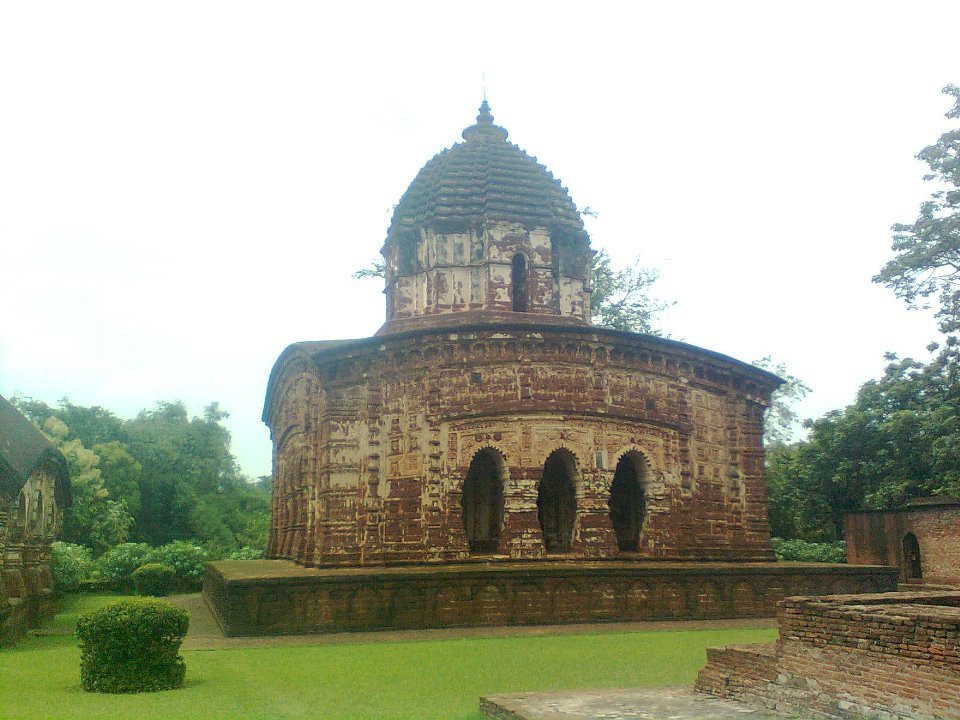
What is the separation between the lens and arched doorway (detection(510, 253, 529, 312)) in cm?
1903

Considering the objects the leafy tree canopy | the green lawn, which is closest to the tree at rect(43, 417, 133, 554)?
the leafy tree canopy

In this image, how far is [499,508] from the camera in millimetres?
17531

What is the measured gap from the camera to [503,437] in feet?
51.4

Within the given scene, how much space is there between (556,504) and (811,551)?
36.0 feet

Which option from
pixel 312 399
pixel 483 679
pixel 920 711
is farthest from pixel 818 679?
pixel 312 399

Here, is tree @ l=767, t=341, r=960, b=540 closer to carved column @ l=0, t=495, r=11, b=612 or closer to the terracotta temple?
the terracotta temple

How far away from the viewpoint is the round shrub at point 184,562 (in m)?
23.4

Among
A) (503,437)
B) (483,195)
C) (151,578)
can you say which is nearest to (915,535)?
(503,437)

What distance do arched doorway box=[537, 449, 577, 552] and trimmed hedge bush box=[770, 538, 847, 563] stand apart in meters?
9.81

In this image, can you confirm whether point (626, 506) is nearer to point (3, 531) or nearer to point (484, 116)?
point (484, 116)

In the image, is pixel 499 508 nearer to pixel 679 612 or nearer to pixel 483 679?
pixel 679 612

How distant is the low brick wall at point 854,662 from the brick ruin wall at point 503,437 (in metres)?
7.78

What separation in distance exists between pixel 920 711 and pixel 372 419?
1132 centimetres

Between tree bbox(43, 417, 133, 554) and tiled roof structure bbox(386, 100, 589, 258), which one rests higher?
tiled roof structure bbox(386, 100, 589, 258)
